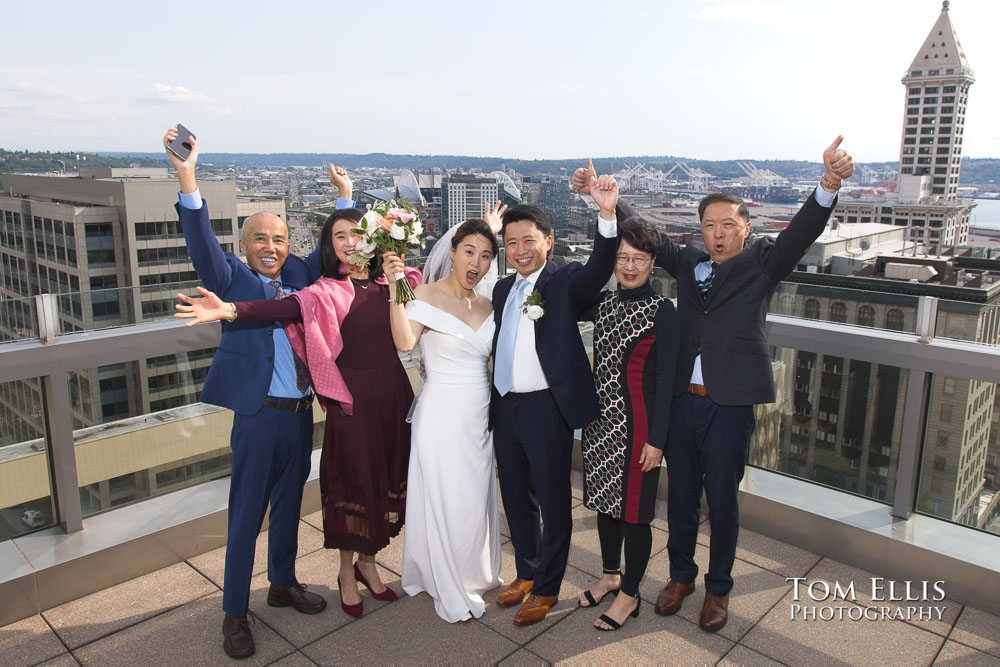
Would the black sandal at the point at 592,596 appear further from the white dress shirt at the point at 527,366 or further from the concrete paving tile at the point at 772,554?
the white dress shirt at the point at 527,366

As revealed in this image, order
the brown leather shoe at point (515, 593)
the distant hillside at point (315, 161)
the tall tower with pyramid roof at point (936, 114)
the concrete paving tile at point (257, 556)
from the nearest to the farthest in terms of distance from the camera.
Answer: the brown leather shoe at point (515, 593)
the concrete paving tile at point (257, 556)
the distant hillside at point (315, 161)
the tall tower with pyramid roof at point (936, 114)

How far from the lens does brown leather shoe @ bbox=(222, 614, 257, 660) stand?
2.61 meters

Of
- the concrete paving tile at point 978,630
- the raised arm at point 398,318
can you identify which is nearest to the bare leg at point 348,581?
the raised arm at point 398,318

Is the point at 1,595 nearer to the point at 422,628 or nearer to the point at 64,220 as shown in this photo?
the point at 422,628

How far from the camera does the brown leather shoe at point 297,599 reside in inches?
115

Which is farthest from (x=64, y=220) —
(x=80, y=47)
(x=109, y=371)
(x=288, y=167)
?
(x=109, y=371)

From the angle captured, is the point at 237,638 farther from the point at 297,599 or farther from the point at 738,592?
the point at 738,592

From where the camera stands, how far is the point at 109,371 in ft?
10.5

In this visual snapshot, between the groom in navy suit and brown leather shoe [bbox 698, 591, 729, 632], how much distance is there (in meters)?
0.62

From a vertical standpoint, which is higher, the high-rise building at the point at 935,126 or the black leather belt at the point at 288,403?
the high-rise building at the point at 935,126

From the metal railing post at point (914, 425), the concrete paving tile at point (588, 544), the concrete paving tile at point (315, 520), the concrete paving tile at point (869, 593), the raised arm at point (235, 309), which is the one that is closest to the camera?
the raised arm at point (235, 309)

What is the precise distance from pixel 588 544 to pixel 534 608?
78 centimetres

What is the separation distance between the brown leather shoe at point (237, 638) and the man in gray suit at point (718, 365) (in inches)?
67.3

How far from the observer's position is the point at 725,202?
275 cm
